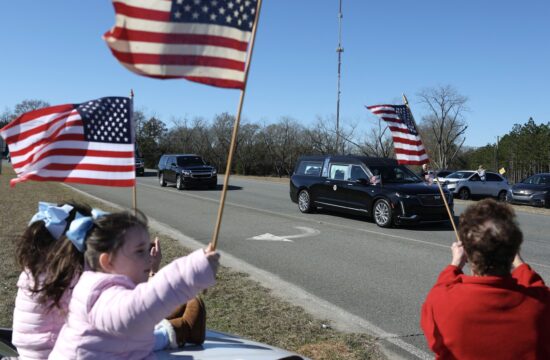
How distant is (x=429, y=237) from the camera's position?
36.9 feet

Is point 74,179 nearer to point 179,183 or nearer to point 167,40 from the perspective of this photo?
point 167,40

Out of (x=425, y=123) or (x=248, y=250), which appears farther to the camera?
(x=425, y=123)

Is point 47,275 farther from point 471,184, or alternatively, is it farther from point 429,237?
point 471,184

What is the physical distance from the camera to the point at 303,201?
15.8m

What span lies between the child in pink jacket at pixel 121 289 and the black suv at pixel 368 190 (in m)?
11.0

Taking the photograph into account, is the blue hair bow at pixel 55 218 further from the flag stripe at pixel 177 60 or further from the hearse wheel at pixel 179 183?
the hearse wheel at pixel 179 183

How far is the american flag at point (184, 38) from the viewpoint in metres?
2.41

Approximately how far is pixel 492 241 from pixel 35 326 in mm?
2078

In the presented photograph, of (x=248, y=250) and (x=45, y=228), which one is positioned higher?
(x=45, y=228)

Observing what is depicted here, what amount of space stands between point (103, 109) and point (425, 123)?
71.4 meters

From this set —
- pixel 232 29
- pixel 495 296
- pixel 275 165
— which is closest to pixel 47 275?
pixel 232 29

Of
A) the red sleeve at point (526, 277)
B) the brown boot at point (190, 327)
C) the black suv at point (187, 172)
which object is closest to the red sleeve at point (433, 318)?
the red sleeve at point (526, 277)

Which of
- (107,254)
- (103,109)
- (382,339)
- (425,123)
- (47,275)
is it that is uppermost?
(425,123)

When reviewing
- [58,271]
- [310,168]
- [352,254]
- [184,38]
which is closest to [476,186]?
[310,168]
